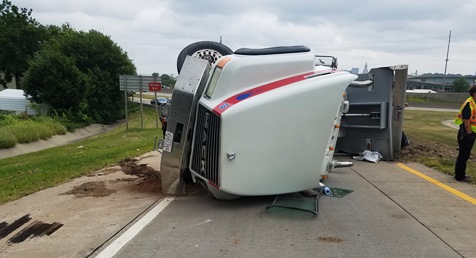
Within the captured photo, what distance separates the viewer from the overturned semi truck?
4.58 m

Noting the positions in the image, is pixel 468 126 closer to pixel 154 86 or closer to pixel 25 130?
pixel 154 86

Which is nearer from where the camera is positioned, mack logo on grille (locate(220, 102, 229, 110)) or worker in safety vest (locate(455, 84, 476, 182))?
mack logo on grille (locate(220, 102, 229, 110))

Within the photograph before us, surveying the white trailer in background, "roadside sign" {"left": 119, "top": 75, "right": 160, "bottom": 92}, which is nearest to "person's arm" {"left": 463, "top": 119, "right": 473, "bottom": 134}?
"roadside sign" {"left": 119, "top": 75, "right": 160, "bottom": 92}

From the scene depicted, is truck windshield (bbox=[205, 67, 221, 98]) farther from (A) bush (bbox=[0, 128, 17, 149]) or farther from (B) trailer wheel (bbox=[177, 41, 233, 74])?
(A) bush (bbox=[0, 128, 17, 149])

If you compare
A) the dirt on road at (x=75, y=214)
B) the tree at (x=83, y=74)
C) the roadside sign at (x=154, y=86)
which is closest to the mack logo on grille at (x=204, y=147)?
the dirt on road at (x=75, y=214)

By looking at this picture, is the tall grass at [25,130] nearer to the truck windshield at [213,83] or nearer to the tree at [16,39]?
the truck windshield at [213,83]

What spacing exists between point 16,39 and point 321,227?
166 feet

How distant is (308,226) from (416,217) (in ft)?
4.54

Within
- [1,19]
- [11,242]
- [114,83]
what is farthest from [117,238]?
[1,19]

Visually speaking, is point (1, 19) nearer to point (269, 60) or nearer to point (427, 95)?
point (269, 60)

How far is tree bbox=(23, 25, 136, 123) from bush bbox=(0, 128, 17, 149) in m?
12.1

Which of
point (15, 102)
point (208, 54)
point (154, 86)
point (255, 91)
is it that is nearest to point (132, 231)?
point (255, 91)

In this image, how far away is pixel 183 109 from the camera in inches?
200

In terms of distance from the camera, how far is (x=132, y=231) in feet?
14.1
